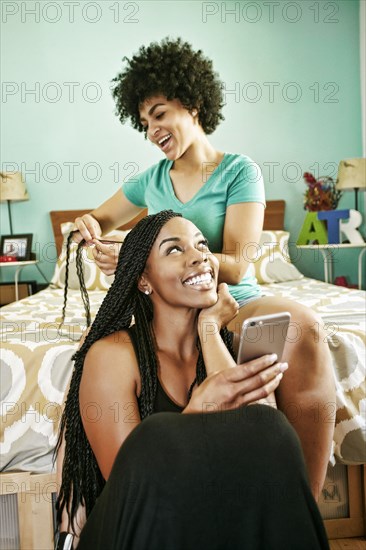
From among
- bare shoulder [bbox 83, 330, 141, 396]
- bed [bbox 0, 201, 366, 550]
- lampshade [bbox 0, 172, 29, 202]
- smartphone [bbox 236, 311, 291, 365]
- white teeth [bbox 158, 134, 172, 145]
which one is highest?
lampshade [bbox 0, 172, 29, 202]

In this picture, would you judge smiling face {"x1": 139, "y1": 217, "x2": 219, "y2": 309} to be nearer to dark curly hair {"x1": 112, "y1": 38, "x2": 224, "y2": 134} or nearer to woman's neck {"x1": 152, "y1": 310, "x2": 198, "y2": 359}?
woman's neck {"x1": 152, "y1": 310, "x2": 198, "y2": 359}

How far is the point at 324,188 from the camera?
3.99 m

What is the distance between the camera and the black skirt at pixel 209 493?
727 mm

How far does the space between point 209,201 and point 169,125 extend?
0.85 ft

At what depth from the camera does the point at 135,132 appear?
4.11 m

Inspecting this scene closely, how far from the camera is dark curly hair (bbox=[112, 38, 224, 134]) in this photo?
192cm

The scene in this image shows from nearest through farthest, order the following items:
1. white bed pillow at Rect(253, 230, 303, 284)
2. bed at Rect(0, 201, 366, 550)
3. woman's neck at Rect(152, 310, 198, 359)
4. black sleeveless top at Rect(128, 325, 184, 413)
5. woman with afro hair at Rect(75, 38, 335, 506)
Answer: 1. black sleeveless top at Rect(128, 325, 184, 413)
2. woman's neck at Rect(152, 310, 198, 359)
3. woman with afro hair at Rect(75, 38, 335, 506)
4. bed at Rect(0, 201, 366, 550)
5. white bed pillow at Rect(253, 230, 303, 284)

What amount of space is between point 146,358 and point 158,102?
96 centimetres

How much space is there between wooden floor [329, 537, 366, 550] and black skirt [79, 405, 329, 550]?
1.12 m

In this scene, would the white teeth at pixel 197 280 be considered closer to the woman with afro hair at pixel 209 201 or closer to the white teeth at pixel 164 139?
the woman with afro hair at pixel 209 201

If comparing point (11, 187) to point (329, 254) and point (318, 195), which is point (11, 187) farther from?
Result: point (329, 254)

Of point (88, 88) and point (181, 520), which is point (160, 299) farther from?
point (88, 88)

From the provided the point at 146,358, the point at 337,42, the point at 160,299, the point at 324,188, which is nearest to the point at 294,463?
the point at 146,358

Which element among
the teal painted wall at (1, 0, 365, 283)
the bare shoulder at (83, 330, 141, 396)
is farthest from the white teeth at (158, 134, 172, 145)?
the teal painted wall at (1, 0, 365, 283)
